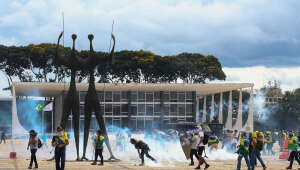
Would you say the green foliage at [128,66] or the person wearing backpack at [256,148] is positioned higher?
the green foliage at [128,66]

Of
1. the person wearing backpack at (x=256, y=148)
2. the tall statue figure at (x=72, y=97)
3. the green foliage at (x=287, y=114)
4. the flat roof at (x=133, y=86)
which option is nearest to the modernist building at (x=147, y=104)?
the flat roof at (x=133, y=86)

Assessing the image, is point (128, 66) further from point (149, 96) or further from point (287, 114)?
point (287, 114)

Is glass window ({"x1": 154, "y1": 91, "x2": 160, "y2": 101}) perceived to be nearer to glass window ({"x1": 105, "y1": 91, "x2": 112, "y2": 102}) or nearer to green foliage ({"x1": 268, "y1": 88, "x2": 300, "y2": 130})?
glass window ({"x1": 105, "y1": 91, "x2": 112, "y2": 102})

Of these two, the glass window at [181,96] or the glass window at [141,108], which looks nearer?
the glass window at [141,108]

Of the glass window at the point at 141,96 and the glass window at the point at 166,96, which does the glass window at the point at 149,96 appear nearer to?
the glass window at the point at 141,96

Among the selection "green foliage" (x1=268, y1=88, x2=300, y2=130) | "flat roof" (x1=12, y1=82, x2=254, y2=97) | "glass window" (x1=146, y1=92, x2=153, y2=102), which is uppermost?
"flat roof" (x1=12, y1=82, x2=254, y2=97)

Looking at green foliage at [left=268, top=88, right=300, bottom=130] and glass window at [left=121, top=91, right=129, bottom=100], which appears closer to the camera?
glass window at [left=121, top=91, right=129, bottom=100]

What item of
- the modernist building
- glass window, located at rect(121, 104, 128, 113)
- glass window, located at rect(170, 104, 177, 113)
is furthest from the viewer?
glass window, located at rect(170, 104, 177, 113)

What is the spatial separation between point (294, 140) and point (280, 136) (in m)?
14.9

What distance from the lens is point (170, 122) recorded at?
222 feet

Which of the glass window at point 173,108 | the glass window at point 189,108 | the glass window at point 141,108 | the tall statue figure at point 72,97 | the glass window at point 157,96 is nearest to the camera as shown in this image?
the tall statue figure at point 72,97

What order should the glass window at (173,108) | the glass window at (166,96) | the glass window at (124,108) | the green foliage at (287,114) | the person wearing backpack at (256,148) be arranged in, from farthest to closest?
1. the green foliage at (287,114)
2. the glass window at (166,96)
3. the glass window at (173,108)
4. the glass window at (124,108)
5. the person wearing backpack at (256,148)

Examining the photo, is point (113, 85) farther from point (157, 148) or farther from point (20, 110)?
point (157, 148)

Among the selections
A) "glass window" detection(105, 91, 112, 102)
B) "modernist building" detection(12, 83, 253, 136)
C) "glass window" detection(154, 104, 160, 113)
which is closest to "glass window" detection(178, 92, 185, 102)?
"modernist building" detection(12, 83, 253, 136)
